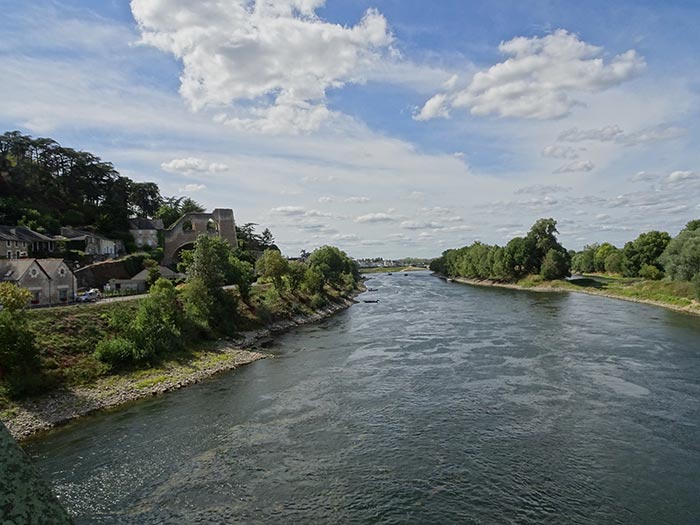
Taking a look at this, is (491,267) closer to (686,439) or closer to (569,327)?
(569,327)

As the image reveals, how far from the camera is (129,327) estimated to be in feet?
108

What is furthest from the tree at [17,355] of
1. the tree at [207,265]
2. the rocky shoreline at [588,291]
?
the rocky shoreline at [588,291]

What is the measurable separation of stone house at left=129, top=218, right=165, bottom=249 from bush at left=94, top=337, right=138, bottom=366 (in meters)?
46.6

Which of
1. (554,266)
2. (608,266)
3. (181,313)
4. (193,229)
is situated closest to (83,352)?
(181,313)

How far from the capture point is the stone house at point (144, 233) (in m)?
74.8

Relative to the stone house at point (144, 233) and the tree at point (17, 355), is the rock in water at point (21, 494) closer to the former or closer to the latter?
the tree at point (17, 355)

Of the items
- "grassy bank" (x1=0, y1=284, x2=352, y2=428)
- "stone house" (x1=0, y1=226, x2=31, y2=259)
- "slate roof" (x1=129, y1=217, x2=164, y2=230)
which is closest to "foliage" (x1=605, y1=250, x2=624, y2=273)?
"grassy bank" (x1=0, y1=284, x2=352, y2=428)

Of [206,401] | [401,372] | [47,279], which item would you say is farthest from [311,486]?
[47,279]

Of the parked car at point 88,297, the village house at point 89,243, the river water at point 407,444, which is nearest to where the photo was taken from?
the river water at point 407,444

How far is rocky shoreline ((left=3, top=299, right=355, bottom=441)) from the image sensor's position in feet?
72.4

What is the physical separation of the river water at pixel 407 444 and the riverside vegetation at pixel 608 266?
113 ft

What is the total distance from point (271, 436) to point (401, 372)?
11903mm

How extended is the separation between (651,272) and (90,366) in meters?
87.8

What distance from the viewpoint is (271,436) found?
2023cm
